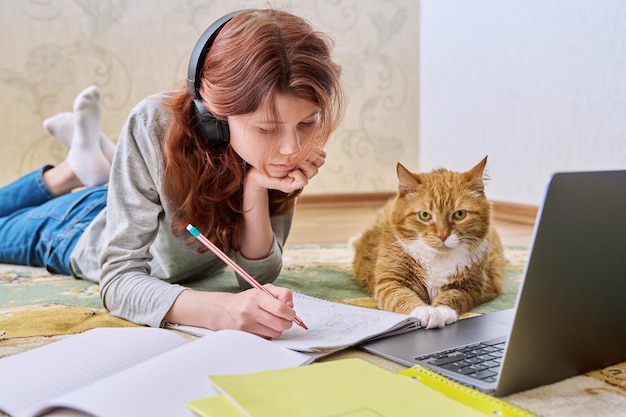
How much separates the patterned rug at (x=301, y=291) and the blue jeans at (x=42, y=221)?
0.04 meters

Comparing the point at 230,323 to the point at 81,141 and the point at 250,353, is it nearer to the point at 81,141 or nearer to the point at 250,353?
the point at 250,353

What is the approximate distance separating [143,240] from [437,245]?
520 mm

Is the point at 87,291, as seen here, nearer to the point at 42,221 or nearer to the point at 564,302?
the point at 42,221

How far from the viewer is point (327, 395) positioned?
63 centimetres

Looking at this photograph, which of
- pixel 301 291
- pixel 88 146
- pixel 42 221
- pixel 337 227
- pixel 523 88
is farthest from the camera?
pixel 337 227

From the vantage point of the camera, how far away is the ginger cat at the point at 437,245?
3.72 ft

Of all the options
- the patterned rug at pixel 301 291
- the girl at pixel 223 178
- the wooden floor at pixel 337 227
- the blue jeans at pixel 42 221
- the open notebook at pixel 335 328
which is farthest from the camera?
the wooden floor at pixel 337 227

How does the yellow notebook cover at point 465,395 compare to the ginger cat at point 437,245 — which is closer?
the yellow notebook cover at point 465,395

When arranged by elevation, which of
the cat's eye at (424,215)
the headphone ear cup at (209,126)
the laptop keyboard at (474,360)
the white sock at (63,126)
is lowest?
the laptop keyboard at (474,360)

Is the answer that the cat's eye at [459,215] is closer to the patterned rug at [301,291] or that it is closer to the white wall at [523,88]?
the patterned rug at [301,291]

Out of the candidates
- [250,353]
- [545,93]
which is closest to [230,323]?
[250,353]

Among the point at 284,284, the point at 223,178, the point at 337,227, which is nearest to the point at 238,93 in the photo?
the point at 223,178

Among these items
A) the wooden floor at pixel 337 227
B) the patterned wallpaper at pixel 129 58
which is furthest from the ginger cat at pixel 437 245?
the patterned wallpaper at pixel 129 58

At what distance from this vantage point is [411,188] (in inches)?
46.5
